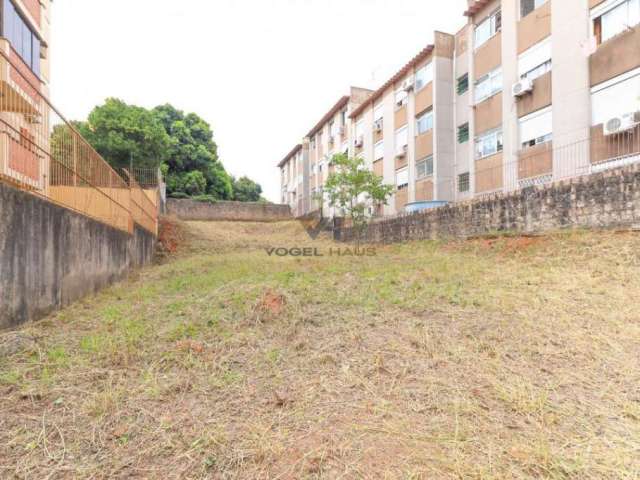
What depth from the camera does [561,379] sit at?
3.02 metres

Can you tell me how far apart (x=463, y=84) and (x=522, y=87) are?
13.9ft

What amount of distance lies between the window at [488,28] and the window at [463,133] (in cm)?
308

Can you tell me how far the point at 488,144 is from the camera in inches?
583

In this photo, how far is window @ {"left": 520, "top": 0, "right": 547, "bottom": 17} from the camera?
490 inches

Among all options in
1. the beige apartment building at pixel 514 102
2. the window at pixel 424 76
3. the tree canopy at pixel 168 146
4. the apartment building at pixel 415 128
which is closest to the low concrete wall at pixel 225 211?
the tree canopy at pixel 168 146

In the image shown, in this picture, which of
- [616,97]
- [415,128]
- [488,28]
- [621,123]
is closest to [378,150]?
[415,128]

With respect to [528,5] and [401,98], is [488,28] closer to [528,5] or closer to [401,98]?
[528,5]

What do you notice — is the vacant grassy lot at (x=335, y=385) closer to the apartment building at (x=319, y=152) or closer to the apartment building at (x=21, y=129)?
the apartment building at (x=21, y=129)

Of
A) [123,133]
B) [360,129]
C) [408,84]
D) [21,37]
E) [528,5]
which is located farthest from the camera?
[360,129]

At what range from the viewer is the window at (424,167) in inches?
701

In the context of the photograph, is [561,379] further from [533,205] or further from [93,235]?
[533,205]

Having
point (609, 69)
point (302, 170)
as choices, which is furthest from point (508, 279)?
point (302, 170)

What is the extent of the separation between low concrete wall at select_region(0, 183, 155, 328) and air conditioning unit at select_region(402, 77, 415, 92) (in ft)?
54.4

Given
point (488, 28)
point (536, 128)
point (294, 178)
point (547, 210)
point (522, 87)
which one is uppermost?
point (488, 28)
